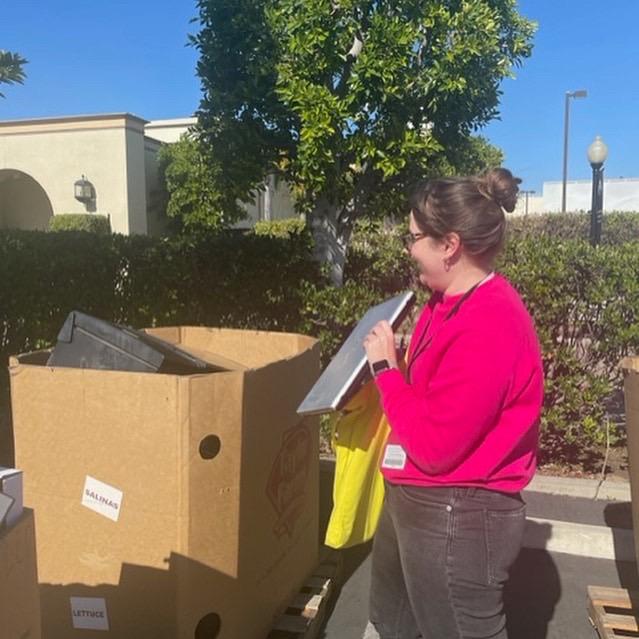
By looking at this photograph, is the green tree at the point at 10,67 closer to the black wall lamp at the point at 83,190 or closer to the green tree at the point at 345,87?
the green tree at the point at 345,87

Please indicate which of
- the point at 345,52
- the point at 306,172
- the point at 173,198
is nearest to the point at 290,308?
the point at 306,172

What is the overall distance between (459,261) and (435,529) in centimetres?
74

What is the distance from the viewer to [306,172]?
5.05 m

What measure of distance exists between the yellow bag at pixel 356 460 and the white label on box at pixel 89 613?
0.76m

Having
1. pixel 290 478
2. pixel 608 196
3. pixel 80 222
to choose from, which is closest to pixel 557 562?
pixel 290 478

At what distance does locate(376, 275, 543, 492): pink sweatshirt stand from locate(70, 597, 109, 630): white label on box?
109 centimetres

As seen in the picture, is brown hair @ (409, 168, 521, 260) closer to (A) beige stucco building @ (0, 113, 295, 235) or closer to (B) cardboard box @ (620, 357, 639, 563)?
(B) cardboard box @ (620, 357, 639, 563)

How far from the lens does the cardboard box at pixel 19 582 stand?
4.38 ft

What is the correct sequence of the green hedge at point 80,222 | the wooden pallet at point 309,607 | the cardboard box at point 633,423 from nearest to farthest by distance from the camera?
the cardboard box at point 633,423
the wooden pallet at point 309,607
the green hedge at point 80,222

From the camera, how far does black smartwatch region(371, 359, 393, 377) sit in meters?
1.86

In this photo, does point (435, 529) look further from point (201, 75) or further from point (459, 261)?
point (201, 75)

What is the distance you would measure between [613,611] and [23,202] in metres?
25.5

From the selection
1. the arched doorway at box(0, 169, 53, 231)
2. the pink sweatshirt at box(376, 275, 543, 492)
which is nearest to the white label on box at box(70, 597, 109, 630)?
the pink sweatshirt at box(376, 275, 543, 492)

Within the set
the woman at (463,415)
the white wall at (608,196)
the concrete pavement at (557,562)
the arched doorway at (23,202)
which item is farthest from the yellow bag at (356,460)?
the white wall at (608,196)
